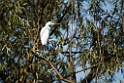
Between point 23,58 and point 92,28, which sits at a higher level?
point 92,28

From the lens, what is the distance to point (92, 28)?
315cm

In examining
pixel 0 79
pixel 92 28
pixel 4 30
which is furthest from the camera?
pixel 0 79

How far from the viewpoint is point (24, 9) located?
3439 millimetres

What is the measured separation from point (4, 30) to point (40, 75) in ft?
1.90

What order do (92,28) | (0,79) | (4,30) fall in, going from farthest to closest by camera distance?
(0,79), (4,30), (92,28)

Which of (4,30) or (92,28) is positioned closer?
(92,28)

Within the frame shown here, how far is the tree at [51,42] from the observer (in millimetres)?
3133

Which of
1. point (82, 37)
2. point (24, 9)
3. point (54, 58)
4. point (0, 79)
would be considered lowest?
point (0, 79)

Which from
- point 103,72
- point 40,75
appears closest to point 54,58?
point 40,75

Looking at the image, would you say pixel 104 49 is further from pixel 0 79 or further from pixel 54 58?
pixel 0 79

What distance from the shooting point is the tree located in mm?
3133

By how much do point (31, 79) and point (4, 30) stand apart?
1.86ft

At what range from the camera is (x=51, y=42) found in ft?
11.4

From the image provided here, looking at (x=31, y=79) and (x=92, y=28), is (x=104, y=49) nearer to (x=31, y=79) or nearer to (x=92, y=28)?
(x=92, y=28)
